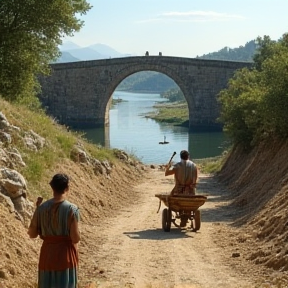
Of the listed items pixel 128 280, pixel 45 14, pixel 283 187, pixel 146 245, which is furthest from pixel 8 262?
pixel 45 14

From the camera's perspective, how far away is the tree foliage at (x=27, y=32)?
21.3 metres

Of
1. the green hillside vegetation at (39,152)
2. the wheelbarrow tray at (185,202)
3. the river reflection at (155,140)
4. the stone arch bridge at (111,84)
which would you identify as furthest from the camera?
the stone arch bridge at (111,84)

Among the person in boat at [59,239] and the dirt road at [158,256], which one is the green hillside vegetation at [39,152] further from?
the person in boat at [59,239]

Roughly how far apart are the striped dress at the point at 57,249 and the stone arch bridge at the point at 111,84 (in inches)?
2516

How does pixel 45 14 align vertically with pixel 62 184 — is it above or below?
above

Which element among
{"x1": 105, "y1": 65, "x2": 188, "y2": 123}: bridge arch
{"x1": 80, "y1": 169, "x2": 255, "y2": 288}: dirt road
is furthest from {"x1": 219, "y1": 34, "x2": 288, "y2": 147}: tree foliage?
{"x1": 105, "y1": 65, "x2": 188, "y2": 123}: bridge arch

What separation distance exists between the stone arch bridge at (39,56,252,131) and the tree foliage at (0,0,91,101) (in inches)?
1870

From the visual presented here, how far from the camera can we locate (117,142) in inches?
2172

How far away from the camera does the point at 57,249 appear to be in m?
5.64

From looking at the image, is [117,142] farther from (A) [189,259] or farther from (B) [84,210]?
(A) [189,259]

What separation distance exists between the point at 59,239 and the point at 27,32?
17553 millimetres

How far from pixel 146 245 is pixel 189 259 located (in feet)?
3.97

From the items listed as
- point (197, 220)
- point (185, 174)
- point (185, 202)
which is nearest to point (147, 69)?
point (185, 174)

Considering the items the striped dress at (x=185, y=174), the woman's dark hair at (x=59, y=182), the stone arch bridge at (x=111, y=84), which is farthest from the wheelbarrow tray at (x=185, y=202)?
the stone arch bridge at (x=111, y=84)
